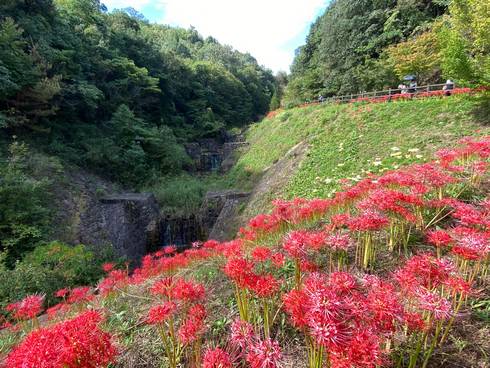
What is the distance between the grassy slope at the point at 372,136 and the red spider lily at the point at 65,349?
23.5ft

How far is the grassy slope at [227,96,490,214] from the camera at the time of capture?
26.4 ft

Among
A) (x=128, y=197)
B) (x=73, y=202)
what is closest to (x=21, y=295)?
(x=73, y=202)

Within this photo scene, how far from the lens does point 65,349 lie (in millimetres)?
1166

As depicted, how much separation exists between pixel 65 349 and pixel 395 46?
22.7 m

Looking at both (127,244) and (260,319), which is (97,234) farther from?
(260,319)

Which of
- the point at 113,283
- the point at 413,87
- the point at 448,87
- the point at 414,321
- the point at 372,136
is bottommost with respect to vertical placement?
the point at 113,283

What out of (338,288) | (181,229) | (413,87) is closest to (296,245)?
(338,288)

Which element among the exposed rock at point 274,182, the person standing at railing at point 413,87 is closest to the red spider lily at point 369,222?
the exposed rock at point 274,182

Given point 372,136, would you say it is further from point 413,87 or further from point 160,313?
point 160,313

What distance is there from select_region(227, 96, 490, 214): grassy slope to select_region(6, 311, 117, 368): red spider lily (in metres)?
7.15

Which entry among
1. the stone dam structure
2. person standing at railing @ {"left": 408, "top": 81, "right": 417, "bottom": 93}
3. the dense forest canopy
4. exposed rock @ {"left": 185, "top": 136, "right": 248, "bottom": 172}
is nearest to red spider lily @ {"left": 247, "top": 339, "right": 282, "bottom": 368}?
the stone dam structure

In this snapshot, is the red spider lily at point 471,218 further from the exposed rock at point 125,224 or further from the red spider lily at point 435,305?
the exposed rock at point 125,224

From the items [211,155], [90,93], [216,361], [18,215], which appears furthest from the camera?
[211,155]

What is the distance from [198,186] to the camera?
1472 centimetres
